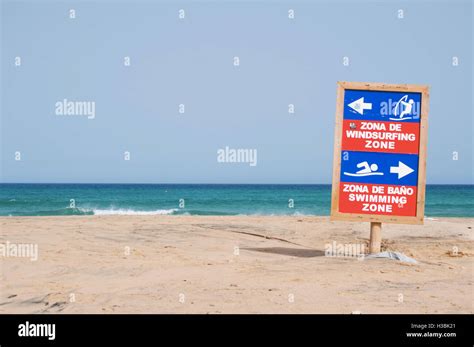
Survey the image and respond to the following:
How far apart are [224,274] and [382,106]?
453 cm

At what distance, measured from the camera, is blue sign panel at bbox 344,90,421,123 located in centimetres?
1091

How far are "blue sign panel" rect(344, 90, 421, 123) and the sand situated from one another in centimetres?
274

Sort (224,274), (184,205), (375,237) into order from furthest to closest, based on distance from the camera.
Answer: (184,205) → (375,237) → (224,274)


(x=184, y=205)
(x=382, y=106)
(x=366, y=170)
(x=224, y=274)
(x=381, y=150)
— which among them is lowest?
(x=184, y=205)

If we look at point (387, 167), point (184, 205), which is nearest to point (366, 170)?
point (387, 167)

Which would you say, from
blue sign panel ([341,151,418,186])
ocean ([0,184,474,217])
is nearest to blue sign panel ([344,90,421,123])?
blue sign panel ([341,151,418,186])

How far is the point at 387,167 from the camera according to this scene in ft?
35.9

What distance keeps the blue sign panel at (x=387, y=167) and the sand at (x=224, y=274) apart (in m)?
1.57

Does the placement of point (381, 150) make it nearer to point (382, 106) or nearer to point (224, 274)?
point (382, 106)

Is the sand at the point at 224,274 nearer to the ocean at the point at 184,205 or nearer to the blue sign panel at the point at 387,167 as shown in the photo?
the blue sign panel at the point at 387,167

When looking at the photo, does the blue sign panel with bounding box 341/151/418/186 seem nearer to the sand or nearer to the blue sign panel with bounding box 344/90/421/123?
the blue sign panel with bounding box 344/90/421/123

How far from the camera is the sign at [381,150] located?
10.9m
